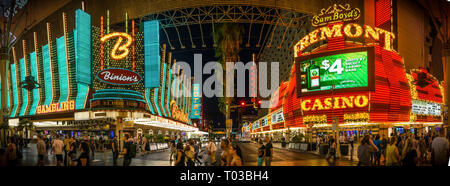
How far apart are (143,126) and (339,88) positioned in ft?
99.1

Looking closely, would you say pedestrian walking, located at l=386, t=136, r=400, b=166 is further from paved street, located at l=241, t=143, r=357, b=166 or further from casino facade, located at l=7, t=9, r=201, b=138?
casino facade, located at l=7, t=9, r=201, b=138

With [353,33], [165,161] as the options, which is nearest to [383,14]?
[353,33]

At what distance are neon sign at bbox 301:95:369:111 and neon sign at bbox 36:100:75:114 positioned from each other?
29.4 meters

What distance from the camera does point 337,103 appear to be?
41781 millimetres

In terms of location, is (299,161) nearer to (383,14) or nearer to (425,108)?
(425,108)

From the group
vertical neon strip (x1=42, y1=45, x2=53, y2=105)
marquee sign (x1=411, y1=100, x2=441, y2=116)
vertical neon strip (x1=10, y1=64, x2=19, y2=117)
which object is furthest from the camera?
vertical neon strip (x1=10, y1=64, x2=19, y2=117)

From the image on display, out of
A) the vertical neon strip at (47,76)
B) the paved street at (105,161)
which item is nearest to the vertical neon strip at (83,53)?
the vertical neon strip at (47,76)

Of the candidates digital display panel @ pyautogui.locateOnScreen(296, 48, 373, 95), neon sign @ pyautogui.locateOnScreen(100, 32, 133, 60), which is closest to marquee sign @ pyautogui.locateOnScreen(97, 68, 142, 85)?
neon sign @ pyautogui.locateOnScreen(100, 32, 133, 60)

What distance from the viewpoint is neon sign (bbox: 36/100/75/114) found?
140 feet

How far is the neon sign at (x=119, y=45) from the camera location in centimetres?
4138

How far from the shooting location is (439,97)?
50469mm

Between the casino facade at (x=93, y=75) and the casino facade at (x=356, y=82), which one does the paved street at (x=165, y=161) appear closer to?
the casino facade at (x=93, y=75)

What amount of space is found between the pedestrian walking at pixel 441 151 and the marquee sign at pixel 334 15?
98.1 feet

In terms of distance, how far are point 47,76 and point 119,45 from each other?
1517cm
